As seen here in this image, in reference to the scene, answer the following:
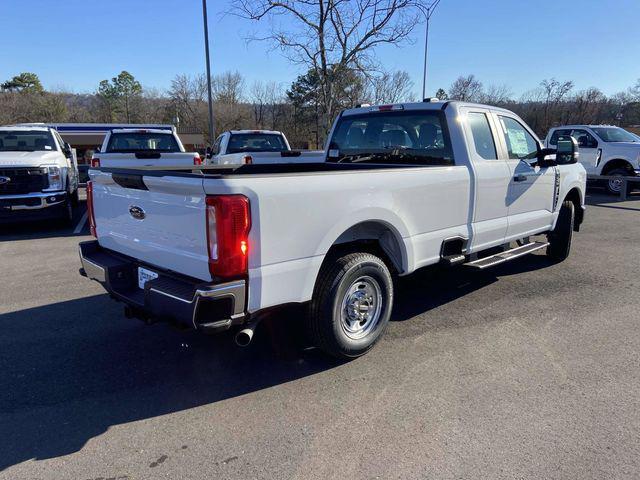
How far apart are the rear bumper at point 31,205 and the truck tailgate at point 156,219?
19.1ft

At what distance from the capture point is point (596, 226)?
9758mm

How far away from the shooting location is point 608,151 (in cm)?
1453

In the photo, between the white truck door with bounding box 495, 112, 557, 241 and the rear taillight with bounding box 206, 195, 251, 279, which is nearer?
the rear taillight with bounding box 206, 195, 251, 279

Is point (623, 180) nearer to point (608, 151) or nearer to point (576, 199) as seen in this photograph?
point (608, 151)

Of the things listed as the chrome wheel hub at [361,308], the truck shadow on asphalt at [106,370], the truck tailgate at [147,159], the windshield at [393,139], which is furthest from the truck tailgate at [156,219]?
the truck tailgate at [147,159]

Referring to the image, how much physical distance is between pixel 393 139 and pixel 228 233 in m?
2.83

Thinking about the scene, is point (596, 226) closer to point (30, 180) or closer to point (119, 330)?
point (119, 330)

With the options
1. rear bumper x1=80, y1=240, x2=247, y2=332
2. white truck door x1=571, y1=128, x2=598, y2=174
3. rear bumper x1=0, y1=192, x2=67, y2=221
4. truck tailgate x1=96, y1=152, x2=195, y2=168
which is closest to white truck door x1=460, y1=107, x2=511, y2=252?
rear bumper x1=80, y1=240, x2=247, y2=332

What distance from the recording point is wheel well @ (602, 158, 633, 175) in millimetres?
14391

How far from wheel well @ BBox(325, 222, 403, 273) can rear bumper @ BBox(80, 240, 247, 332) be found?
100 cm

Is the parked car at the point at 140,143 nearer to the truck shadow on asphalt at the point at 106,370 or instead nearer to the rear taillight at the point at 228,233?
the truck shadow on asphalt at the point at 106,370

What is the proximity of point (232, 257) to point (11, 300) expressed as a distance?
3.85 m

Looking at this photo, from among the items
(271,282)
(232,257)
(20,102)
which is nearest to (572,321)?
(271,282)

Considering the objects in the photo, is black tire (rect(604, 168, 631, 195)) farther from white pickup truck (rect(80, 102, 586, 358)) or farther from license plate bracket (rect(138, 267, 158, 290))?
license plate bracket (rect(138, 267, 158, 290))
